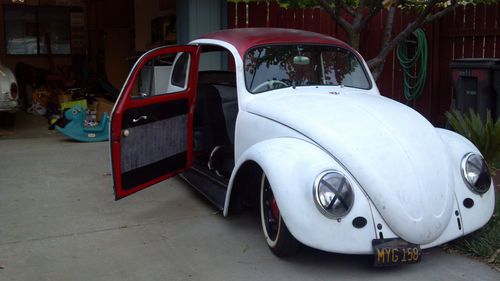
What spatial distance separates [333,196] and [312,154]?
1.27 feet

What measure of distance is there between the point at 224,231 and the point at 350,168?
1498mm

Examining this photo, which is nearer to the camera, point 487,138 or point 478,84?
point 487,138

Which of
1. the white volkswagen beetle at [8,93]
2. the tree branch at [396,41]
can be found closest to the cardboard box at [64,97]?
the white volkswagen beetle at [8,93]

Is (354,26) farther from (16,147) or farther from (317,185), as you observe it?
(16,147)

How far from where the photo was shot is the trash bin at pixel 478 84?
7109 millimetres

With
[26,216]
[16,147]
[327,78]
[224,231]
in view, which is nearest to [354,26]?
[327,78]

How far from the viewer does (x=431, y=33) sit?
8781 mm

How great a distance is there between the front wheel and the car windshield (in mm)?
1095

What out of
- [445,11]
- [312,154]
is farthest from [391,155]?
[445,11]

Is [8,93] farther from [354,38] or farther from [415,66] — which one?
[415,66]

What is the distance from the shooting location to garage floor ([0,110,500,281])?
405 cm

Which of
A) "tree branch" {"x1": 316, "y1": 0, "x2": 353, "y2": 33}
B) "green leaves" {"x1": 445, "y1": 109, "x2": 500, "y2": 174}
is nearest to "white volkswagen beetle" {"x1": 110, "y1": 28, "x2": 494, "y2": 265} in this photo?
"green leaves" {"x1": 445, "y1": 109, "x2": 500, "y2": 174}

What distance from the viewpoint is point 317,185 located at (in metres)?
3.76

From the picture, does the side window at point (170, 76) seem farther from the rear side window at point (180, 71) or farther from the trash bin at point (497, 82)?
the trash bin at point (497, 82)
